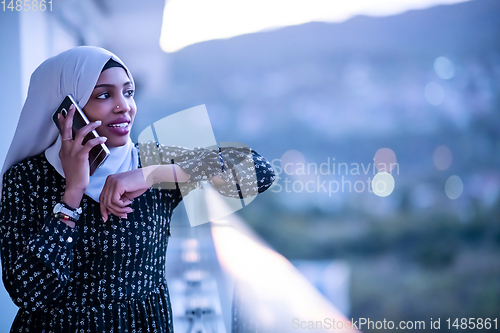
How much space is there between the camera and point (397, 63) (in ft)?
4.41

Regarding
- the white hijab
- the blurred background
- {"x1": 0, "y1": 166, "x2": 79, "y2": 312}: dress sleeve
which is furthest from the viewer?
the blurred background

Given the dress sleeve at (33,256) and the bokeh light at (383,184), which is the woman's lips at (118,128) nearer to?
the dress sleeve at (33,256)

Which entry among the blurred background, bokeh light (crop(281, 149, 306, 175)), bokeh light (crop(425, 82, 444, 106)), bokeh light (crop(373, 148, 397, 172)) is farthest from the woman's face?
bokeh light (crop(425, 82, 444, 106))

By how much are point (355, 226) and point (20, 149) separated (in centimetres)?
115

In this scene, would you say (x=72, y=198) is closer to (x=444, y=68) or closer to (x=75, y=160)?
(x=75, y=160)

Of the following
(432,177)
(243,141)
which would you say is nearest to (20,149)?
(243,141)

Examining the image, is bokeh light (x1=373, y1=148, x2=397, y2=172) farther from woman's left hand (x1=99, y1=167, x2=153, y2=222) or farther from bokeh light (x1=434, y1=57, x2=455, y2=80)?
woman's left hand (x1=99, y1=167, x2=153, y2=222)

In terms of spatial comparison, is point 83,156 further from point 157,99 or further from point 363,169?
point 363,169

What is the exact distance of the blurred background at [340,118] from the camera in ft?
4.37

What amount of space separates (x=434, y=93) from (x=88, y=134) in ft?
4.07

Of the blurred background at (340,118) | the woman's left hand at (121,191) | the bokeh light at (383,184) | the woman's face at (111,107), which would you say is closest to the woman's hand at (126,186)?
the woman's left hand at (121,191)

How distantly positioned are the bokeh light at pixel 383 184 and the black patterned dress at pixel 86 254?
69cm

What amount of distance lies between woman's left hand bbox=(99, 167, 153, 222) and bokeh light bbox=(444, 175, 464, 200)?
3.84ft

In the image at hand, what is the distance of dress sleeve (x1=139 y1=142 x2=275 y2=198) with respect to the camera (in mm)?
790
